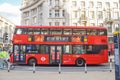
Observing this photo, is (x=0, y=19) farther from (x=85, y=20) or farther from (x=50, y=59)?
(x=50, y=59)

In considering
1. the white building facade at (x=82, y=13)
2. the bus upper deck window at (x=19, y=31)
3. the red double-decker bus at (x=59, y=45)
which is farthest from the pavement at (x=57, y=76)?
the white building facade at (x=82, y=13)

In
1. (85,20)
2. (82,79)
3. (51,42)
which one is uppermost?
(85,20)

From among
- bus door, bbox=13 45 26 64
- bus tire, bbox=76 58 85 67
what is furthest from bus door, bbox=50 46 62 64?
bus door, bbox=13 45 26 64

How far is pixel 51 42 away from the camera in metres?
27.5

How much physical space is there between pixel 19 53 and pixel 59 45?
415cm

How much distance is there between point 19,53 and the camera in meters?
27.6

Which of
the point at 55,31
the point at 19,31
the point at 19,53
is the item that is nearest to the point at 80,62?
the point at 55,31

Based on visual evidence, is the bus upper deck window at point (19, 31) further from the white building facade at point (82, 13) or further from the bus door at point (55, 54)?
the white building facade at point (82, 13)

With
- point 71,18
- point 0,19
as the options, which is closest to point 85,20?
point 71,18

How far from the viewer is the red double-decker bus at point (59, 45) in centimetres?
2753

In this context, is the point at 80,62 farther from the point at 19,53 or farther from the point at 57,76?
the point at 57,76

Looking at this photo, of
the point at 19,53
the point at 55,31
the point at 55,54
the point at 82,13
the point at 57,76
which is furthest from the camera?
the point at 82,13

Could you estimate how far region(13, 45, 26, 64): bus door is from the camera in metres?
27.6

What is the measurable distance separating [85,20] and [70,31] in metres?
44.9
